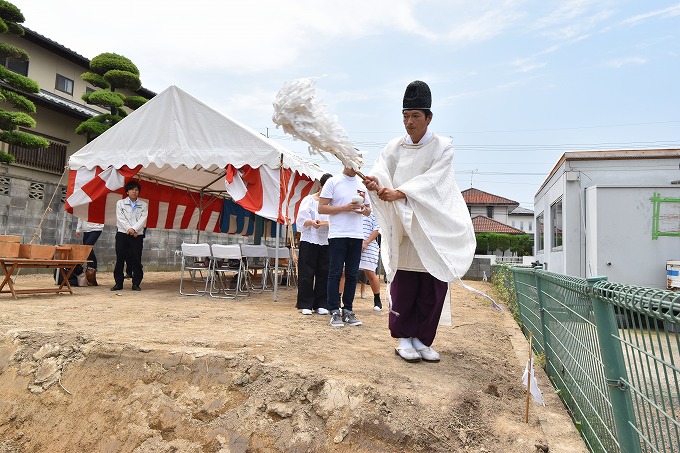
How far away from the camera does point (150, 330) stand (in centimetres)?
358

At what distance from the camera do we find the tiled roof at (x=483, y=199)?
4003cm

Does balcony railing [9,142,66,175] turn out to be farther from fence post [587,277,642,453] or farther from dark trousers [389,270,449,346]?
fence post [587,277,642,453]

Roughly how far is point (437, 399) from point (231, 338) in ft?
5.45

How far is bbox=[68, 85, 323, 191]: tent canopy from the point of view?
6.19 m

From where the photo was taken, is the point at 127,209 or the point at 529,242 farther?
the point at 529,242

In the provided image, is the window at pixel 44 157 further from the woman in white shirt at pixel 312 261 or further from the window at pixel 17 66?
the woman in white shirt at pixel 312 261

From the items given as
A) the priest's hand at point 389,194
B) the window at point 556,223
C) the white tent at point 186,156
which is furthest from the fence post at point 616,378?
the window at point 556,223

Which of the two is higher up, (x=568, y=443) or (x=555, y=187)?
(x=555, y=187)

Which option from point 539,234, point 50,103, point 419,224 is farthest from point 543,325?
point 50,103

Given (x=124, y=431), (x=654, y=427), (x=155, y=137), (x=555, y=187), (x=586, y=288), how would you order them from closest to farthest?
1. (x=654, y=427)
2. (x=586, y=288)
3. (x=124, y=431)
4. (x=155, y=137)
5. (x=555, y=187)

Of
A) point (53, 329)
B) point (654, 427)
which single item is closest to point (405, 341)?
point (654, 427)

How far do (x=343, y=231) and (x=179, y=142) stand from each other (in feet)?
11.6

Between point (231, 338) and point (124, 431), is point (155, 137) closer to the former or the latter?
point (231, 338)

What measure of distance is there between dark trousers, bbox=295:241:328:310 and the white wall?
14.3 ft
